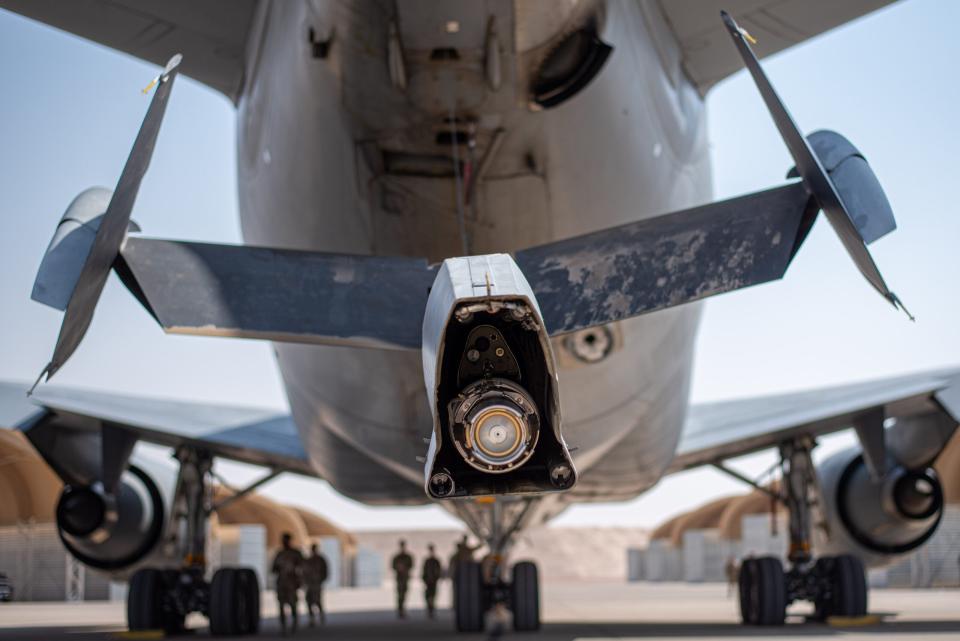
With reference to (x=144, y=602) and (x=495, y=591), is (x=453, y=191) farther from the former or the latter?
(x=144, y=602)

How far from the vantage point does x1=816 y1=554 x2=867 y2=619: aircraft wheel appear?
37.2 ft

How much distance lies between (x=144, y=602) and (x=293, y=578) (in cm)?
264

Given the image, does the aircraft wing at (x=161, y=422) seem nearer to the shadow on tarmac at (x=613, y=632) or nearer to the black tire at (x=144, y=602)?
the black tire at (x=144, y=602)

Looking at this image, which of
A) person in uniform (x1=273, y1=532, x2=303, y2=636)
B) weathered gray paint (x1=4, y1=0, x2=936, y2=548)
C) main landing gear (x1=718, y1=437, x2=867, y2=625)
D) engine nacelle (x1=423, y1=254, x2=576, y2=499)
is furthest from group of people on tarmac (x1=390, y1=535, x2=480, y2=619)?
engine nacelle (x1=423, y1=254, x2=576, y2=499)

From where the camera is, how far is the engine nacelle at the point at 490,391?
13.1ft

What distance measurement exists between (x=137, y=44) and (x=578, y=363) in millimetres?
3720

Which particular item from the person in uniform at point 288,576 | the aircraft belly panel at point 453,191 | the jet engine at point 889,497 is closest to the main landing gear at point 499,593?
the aircraft belly panel at point 453,191

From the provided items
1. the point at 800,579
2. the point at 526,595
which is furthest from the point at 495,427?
the point at 800,579

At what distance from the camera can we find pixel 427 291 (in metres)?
5.19

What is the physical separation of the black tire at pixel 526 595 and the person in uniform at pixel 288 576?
A: 350 cm

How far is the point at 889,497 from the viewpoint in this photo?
1257 centimetres

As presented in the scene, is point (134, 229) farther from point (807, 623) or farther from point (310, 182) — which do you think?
point (807, 623)

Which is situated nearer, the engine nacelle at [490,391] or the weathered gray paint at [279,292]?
the engine nacelle at [490,391]

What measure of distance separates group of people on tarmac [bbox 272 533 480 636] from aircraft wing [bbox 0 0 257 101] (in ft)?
16.3
